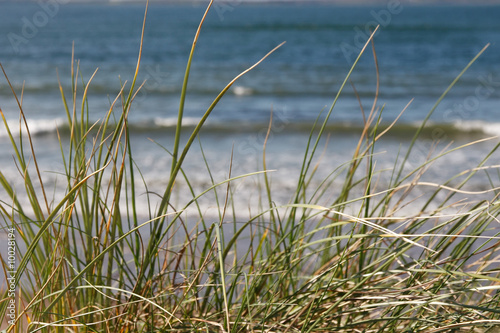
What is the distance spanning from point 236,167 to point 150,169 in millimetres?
819

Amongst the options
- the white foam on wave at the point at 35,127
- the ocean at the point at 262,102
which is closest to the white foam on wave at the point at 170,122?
the ocean at the point at 262,102

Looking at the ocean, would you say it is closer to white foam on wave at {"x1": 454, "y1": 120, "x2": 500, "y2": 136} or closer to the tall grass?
white foam on wave at {"x1": 454, "y1": 120, "x2": 500, "y2": 136}

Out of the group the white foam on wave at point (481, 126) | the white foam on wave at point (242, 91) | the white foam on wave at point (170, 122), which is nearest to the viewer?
the white foam on wave at point (481, 126)

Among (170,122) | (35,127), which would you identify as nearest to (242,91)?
(170,122)

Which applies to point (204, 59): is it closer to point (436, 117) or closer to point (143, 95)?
point (143, 95)

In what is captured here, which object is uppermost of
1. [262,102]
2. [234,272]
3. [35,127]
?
[234,272]

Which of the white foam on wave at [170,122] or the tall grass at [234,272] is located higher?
the tall grass at [234,272]

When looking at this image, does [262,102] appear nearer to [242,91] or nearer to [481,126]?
[242,91]

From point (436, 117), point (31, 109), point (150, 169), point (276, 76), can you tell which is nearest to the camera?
point (150, 169)

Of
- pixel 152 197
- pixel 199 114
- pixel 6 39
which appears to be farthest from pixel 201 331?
pixel 6 39

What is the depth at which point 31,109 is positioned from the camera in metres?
9.20

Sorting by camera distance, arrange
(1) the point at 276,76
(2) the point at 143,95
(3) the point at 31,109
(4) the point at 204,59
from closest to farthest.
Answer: (3) the point at 31,109 < (2) the point at 143,95 < (1) the point at 276,76 < (4) the point at 204,59

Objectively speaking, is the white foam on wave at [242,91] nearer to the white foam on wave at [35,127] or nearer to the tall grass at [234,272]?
the white foam on wave at [35,127]

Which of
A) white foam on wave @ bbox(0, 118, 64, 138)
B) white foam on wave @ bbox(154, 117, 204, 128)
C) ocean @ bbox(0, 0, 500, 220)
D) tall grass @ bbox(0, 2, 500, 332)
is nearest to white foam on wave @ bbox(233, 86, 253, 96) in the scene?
ocean @ bbox(0, 0, 500, 220)
